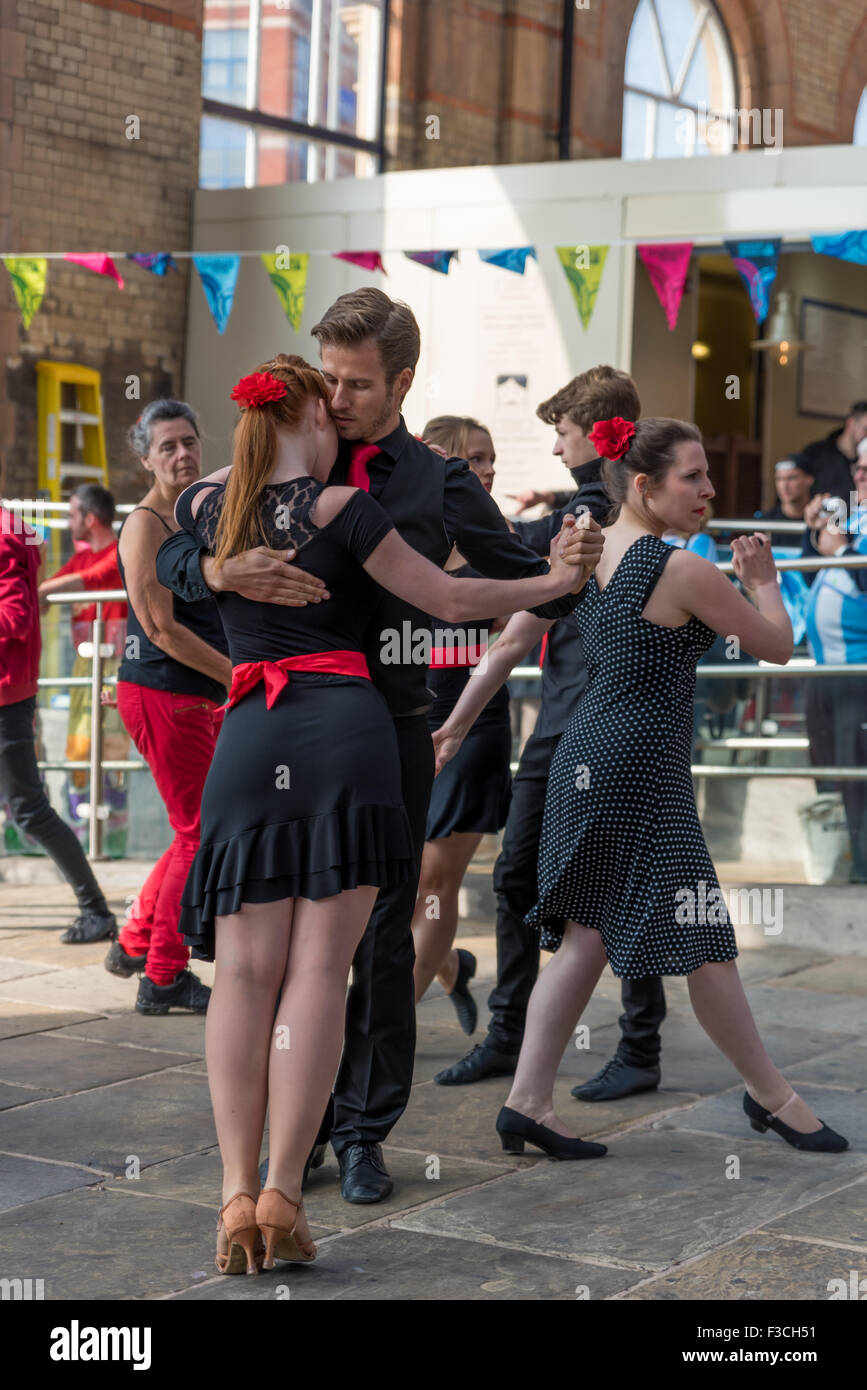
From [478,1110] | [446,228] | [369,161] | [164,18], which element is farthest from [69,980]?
[369,161]

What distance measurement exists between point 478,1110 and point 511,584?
162 centimetres

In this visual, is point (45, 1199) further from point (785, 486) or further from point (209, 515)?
point (785, 486)

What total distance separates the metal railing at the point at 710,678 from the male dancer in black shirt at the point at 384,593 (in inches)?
86.6

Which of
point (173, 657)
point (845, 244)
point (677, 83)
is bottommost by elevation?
point (173, 657)

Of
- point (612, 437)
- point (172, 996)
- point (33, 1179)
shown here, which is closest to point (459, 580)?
point (612, 437)

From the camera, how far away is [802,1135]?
4.06 meters

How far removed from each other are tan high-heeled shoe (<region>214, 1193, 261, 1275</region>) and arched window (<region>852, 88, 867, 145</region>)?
1902cm

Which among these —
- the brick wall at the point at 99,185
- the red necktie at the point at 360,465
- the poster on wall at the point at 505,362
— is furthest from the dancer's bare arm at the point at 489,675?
the brick wall at the point at 99,185

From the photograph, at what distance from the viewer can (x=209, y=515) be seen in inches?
130

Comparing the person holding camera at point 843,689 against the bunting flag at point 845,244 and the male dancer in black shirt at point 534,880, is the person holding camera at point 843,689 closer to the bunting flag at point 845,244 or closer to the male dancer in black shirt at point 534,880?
the male dancer in black shirt at point 534,880

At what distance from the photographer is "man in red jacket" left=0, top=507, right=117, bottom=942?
619cm

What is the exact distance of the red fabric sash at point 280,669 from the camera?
10.6ft

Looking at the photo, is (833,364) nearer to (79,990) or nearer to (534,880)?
(79,990)

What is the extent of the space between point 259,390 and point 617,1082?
227 cm
